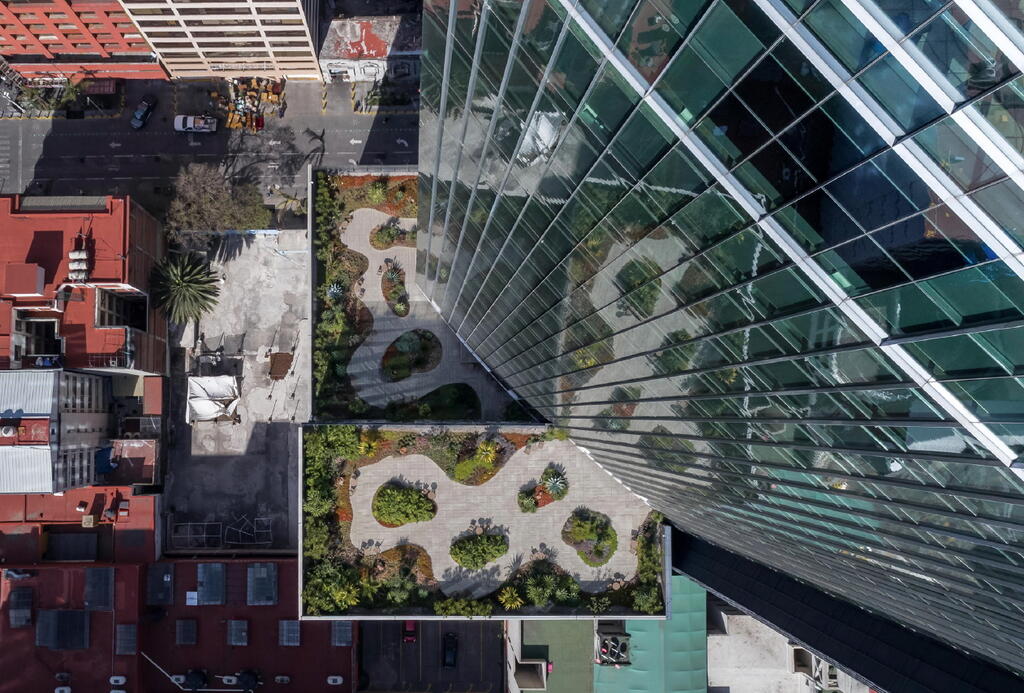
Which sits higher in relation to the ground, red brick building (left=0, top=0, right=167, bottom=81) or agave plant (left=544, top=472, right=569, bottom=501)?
red brick building (left=0, top=0, right=167, bottom=81)

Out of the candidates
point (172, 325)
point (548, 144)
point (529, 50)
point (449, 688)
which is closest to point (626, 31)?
point (529, 50)

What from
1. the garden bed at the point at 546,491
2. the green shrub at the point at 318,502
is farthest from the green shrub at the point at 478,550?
the green shrub at the point at 318,502

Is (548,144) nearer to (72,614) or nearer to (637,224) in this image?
(637,224)

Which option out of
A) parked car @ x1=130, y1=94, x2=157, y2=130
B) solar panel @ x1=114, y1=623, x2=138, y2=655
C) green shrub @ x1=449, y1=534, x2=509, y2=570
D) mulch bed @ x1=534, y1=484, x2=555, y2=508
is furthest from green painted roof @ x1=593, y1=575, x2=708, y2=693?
parked car @ x1=130, y1=94, x2=157, y2=130

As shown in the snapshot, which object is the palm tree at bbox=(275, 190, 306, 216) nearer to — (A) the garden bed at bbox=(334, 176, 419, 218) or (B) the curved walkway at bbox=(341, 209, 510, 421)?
(A) the garden bed at bbox=(334, 176, 419, 218)

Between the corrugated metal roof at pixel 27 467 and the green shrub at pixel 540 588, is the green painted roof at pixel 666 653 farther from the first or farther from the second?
the corrugated metal roof at pixel 27 467

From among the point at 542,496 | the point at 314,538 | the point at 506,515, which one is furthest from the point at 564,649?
the point at 314,538

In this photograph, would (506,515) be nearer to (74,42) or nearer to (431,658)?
(431,658)
